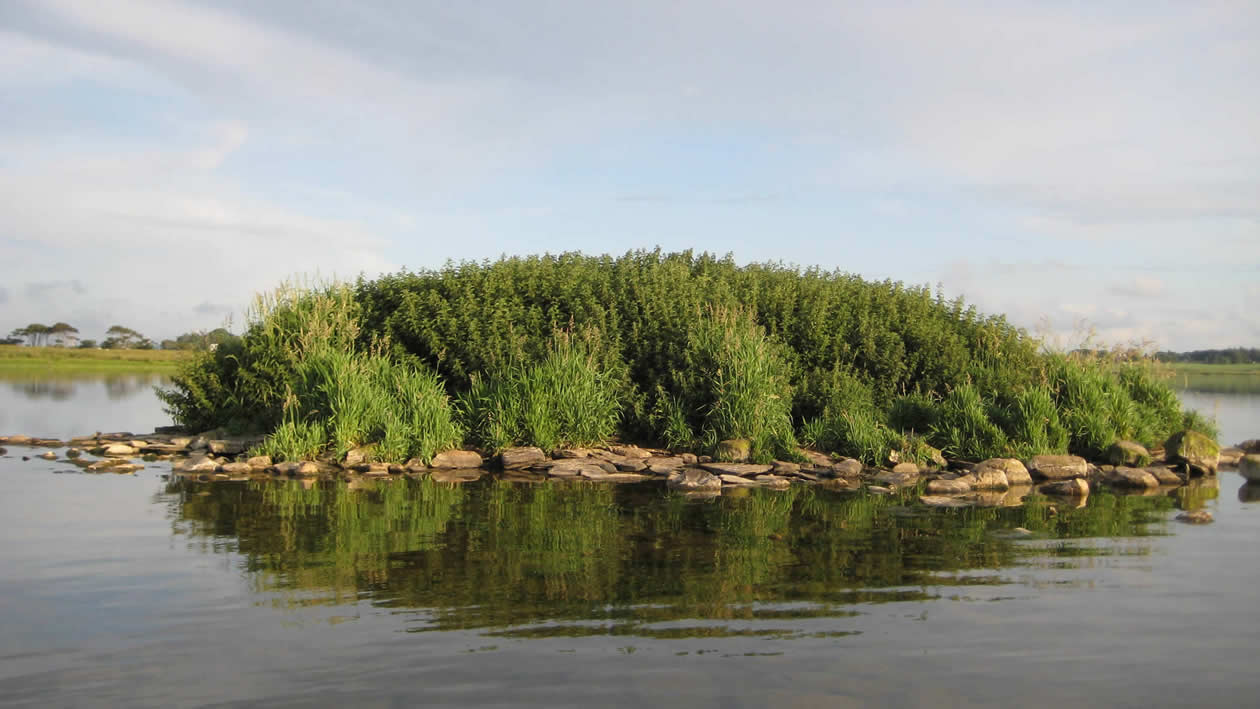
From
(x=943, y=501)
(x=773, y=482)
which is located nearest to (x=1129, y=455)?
(x=943, y=501)

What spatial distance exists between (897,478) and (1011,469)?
80.8 inches

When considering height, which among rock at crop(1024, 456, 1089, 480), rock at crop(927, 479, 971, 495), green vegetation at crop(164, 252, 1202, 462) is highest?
green vegetation at crop(164, 252, 1202, 462)

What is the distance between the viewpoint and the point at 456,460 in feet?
60.5

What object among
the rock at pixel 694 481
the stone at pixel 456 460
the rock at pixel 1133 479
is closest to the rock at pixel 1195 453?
the rock at pixel 1133 479

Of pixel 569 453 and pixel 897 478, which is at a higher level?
pixel 569 453

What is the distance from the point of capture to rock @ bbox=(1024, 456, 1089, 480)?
56.6 feet

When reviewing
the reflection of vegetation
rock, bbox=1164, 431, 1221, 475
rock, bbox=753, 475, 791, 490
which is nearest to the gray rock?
the reflection of vegetation

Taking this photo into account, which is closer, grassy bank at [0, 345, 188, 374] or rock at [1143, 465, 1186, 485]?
rock at [1143, 465, 1186, 485]

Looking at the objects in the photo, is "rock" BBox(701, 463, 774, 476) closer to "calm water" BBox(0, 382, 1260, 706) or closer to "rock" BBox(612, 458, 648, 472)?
"rock" BBox(612, 458, 648, 472)

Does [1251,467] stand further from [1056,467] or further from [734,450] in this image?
[734,450]

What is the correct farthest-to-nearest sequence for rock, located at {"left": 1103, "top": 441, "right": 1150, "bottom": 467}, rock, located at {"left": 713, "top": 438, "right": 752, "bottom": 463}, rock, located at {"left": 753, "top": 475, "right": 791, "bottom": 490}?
rock, located at {"left": 713, "top": 438, "right": 752, "bottom": 463}, rock, located at {"left": 1103, "top": 441, "right": 1150, "bottom": 467}, rock, located at {"left": 753, "top": 475, "right": 791, "bottom": 490}

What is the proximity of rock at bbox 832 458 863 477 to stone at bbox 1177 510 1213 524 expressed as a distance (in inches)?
221

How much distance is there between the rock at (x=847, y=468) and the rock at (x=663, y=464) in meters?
2.98

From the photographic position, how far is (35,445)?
21250 mm
